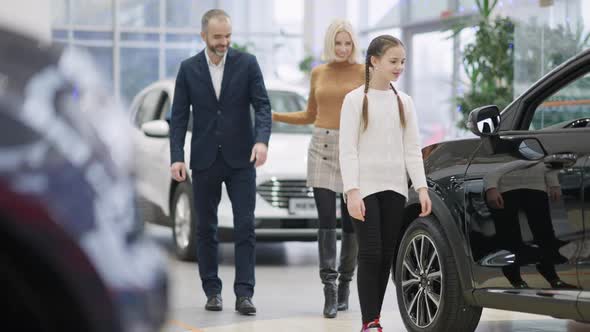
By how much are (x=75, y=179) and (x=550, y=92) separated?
3.76 metres

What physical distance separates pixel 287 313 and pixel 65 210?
5.38 m

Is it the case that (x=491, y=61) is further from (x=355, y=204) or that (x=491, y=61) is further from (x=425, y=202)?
(x=355, y=204)

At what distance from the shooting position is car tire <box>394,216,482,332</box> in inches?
205

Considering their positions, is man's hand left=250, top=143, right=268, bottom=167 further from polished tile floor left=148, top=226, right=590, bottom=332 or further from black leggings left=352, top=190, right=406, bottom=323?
black leggings left=352, top=190, right=406, bottom=323

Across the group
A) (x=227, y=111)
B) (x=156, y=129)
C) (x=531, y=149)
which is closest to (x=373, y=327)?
(x=531, y=149)

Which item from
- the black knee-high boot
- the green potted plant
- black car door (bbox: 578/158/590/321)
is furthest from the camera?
the green potted plant

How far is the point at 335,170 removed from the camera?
21.3 ft

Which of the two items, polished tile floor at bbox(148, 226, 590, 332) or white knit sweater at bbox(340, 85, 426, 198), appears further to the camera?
polished tile floor at bbox(148, 226, 590, 332)

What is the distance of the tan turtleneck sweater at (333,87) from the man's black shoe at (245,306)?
1.09 meters

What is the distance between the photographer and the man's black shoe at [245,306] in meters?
6.66

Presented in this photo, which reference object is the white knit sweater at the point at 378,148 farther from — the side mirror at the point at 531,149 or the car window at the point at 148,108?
the car window at the point at 148,108

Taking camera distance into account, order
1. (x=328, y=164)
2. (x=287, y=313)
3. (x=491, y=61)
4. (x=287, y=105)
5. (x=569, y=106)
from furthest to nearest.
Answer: (x=491, y=61) < (x=287, y=105) < (x=569, y=106) < (x=287, y=313) < (x=328, y=164)

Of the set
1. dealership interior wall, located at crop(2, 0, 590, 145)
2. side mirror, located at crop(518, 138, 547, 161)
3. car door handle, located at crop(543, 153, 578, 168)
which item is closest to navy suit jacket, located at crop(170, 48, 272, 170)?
side mirror, located at crop(518, 138, 547, 161)

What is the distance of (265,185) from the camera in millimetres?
9320
